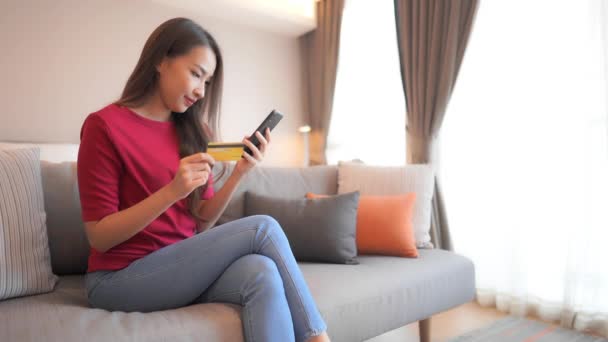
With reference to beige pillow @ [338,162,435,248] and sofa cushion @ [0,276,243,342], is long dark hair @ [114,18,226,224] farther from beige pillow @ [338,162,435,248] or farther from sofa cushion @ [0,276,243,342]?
beige pillow @ [338,162,435,248]

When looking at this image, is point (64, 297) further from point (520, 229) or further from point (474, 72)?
point (474, 72)

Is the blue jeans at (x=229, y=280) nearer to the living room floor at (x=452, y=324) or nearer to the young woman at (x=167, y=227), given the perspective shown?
the young woman at (x=167, y=227)

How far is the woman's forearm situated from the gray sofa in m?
0.34

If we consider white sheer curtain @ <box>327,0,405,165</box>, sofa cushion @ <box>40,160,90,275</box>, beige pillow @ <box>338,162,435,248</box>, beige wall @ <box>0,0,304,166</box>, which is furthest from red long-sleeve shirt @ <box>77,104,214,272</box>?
beige wall @ <box>0,0,304,166</box>

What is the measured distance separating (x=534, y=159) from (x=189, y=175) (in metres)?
1.92

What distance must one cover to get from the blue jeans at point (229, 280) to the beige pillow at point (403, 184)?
3.51 ft

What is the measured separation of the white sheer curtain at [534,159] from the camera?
1.96 metres

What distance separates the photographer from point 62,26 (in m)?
3.01

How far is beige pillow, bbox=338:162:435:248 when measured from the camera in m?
2.06

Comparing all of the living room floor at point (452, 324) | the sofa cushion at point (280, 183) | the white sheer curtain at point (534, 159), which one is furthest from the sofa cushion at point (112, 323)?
the white sheer curtain at point (534, 159)

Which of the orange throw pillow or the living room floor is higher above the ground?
the orange throw pillow

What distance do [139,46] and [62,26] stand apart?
54 cm

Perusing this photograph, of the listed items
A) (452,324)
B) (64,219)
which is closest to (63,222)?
(64,219)

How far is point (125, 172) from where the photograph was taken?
1170 mm
